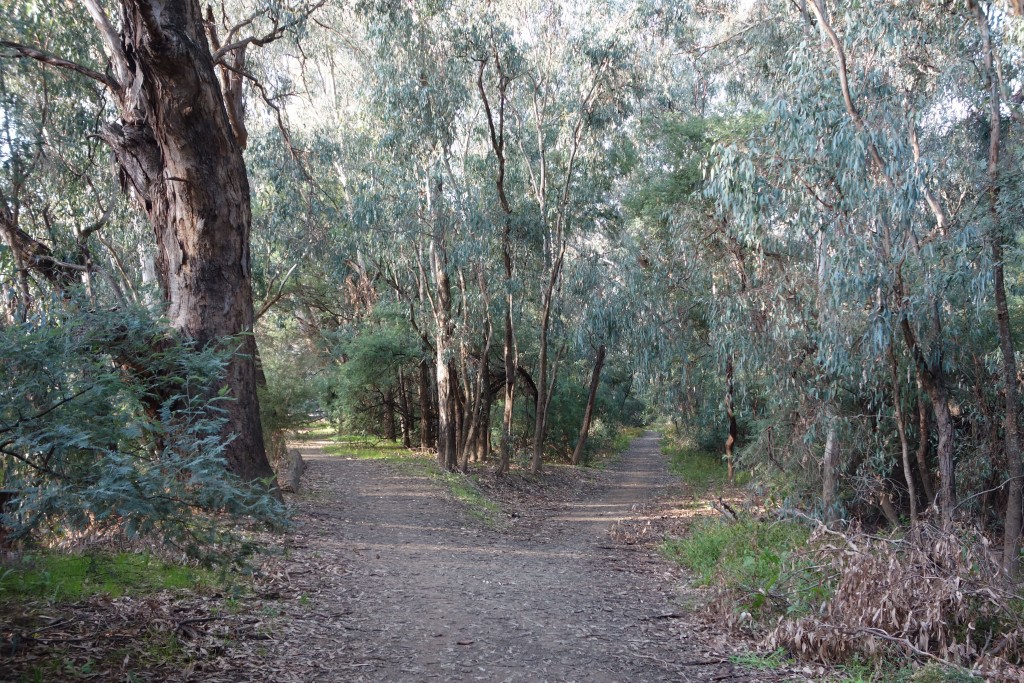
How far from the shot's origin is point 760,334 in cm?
1120

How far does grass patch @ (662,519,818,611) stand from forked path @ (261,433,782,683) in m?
0.49

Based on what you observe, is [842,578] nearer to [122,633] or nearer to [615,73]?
[122,633]

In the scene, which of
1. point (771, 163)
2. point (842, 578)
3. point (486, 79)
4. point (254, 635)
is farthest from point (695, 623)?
point (486, 79)

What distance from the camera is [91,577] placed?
5.36 metres

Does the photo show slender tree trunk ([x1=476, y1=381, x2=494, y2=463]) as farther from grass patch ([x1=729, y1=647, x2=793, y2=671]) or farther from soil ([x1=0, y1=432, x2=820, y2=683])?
grass patch ([x1=729, y1=647, x2=793, y2=671])

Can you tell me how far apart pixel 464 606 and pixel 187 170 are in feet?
17.4

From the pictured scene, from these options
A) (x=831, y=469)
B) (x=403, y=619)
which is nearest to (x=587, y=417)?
(x=831, y=469)

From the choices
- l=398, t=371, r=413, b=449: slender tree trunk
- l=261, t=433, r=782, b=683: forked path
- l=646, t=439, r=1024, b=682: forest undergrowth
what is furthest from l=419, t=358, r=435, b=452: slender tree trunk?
l=646, t=439, r=1024, b=682: forest undergrowth

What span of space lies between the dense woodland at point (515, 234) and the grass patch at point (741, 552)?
0.82 m

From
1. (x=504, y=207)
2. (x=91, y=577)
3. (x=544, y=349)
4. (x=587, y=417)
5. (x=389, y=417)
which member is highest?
(x=504, y=207)

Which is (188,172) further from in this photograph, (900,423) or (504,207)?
(900,423)

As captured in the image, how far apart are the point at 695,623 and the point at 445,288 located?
1031cm

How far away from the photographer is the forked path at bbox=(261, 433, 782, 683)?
5.25m

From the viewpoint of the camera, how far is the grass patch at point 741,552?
7012mm
